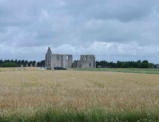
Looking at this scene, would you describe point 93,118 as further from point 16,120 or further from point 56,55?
point 56,55

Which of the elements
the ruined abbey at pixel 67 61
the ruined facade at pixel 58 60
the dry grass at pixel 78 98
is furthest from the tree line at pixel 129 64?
the dry grass at pixel 78 98

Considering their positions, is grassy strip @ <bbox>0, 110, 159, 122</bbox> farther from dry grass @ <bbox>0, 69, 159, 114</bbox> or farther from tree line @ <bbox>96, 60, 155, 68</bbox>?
tree line @ <bbox>96, 60, 155, 68</bbox>

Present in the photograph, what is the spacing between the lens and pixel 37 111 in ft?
16.1

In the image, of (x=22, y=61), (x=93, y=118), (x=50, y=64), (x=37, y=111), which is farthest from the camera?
(x=22, y=61)

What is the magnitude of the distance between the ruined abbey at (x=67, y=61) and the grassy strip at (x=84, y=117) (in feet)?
342

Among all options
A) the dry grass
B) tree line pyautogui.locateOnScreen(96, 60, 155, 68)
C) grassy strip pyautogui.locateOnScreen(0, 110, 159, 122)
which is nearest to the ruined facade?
tree line pyautogui.locateOnScreen(96, 60, 155, 68)

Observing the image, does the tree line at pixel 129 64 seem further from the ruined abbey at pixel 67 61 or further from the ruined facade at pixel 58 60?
the ruined facade at pixel 58 60

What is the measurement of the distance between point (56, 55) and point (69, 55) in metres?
7.83

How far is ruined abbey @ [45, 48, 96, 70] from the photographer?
359 ft

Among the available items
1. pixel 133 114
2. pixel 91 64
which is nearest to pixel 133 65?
pixel 91 64

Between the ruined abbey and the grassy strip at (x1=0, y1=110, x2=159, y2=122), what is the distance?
342ft

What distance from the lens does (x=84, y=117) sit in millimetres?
4473

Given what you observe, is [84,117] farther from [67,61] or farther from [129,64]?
[67,61]

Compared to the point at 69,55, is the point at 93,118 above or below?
below
